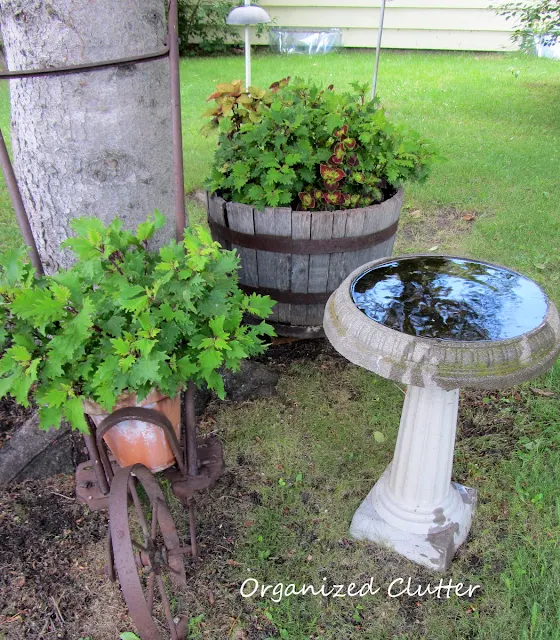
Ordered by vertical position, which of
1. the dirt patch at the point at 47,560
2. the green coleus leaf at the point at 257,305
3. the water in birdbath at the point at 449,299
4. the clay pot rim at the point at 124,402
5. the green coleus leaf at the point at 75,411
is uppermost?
the water in birdbath at the point at 449,299

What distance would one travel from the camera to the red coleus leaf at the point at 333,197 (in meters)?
2.66

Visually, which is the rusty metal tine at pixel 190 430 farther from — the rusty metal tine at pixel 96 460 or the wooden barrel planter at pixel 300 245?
the wooden barrel planter at pixel 300 245

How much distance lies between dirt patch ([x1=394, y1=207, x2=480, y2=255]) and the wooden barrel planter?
1449mm

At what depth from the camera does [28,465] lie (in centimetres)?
241

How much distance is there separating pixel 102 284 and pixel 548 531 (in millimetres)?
1915

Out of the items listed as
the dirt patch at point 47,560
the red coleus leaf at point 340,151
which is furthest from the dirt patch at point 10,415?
the red coleus leaf at point 340,151

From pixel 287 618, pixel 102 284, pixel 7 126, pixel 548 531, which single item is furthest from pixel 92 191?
pixel 7 126

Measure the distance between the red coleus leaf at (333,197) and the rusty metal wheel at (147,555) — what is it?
5.05 feet

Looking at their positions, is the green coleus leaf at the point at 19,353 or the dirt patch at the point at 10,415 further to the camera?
the dirt patch at the point at 10,415

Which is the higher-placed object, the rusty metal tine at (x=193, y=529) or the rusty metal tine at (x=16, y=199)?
the rusty metal tine at (x=16, y=199)

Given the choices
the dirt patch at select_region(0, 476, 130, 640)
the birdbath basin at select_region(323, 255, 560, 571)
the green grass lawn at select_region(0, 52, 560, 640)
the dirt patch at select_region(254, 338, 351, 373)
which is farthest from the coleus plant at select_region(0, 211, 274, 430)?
the dirt patch at select_region(254, 338, 351, 373)

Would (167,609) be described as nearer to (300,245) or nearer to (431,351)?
(431,351)

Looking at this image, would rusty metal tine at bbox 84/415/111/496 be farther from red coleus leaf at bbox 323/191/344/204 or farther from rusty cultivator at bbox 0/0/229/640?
red coleus leaf at bbox 323/191/344/204

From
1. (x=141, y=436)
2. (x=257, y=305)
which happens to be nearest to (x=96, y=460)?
(x=141, y=436)
